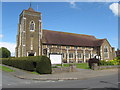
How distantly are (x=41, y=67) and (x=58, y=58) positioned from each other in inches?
179

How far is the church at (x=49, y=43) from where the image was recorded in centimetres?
4022

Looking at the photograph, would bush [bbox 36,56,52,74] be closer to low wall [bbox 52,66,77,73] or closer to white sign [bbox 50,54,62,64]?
low wall [bbox 52,66,77,73]

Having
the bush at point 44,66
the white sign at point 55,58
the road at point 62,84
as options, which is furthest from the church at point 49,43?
the road at point 62,84

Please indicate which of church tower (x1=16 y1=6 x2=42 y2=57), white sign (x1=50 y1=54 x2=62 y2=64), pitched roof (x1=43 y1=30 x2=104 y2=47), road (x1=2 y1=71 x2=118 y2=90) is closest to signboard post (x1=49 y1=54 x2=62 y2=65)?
white sign (x1=50 y1=54 x2=62 y2=64)

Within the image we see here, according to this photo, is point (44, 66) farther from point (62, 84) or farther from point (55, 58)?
point (62, 84)

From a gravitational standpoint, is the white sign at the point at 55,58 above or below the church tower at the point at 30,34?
below

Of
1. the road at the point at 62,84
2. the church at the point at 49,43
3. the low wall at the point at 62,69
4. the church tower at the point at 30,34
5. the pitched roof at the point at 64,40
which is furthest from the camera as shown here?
the pitched roof at the point at 64,40

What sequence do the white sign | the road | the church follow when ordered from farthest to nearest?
the church
the white sign
the road

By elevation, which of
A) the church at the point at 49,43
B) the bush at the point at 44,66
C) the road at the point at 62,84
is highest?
the church at the point at 49,43

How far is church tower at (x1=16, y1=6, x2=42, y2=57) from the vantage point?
3948cm

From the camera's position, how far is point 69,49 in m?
46.2

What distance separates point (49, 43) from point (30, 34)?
240 inches

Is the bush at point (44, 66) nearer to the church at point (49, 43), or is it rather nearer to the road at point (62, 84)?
the road at point (62, 84)

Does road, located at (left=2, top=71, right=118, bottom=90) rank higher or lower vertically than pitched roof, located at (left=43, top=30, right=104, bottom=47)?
lower
